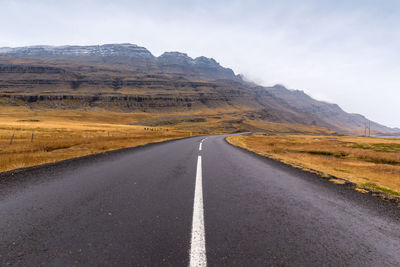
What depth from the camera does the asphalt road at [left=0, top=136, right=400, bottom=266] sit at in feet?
8.39

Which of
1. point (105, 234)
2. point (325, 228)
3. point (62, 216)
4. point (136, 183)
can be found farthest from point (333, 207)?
point (62, 216)

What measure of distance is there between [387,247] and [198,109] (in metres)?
192

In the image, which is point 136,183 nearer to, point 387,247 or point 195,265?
point 195,265

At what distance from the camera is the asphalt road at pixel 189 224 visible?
8.39 ft

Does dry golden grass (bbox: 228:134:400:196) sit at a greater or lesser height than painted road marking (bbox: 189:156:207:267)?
lesser

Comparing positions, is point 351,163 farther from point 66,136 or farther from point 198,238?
point 66,136

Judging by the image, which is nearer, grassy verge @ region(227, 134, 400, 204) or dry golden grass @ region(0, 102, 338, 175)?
grassy verge @ region(227, 134, 400, 204)

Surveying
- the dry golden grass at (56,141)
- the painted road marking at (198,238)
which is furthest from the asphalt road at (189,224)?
the dry golden grass at (56,141)

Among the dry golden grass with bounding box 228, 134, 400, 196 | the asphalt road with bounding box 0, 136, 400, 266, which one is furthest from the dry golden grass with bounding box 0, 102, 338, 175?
the dry golden grass with bounding box 228, 134, 400, 196

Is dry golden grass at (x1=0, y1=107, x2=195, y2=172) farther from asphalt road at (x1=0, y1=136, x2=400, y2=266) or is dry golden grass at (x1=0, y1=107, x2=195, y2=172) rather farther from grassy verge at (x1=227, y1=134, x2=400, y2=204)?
grassy verge at (x1=227, y1=134, x2=400, y2=204)

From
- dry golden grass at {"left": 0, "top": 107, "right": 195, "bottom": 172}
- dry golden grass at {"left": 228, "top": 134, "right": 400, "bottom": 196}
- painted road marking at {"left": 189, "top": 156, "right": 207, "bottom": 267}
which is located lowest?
dry golden grass at {"left": 228, "top": 134, "right": 400, "bottom": 196}

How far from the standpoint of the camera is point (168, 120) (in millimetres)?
120500

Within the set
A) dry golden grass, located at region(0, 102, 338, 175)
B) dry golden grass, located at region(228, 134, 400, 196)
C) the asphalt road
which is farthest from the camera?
dry golden grass, located at region(0, 102, 338, 175)

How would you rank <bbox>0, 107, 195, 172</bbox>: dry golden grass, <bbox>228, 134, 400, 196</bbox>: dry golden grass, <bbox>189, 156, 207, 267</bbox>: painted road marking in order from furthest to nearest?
1. <bbox>0, 107, 195, 172</bbox>: dry golden grass
2. <bbox>228, 134, 400, 196</bbox>: dry golden grass
3. <bbox>189, 156, 207, 267</bbox>: painted road marking
